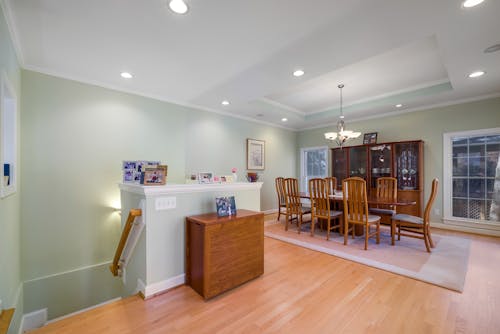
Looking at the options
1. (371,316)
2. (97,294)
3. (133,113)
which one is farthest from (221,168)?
(371,316)

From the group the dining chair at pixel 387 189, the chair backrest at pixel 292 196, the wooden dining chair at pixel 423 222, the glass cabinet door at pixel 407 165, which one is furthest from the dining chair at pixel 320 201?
the glass cabinet door at pixel 407 165

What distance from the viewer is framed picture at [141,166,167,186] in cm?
213

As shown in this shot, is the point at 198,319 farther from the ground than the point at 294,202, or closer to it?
closer to it

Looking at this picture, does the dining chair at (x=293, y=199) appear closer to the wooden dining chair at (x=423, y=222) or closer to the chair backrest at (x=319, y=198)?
the chair backrest at (x=319, y=198)

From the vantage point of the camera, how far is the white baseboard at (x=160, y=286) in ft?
6.79

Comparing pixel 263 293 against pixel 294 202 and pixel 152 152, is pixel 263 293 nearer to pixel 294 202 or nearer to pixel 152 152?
pixel 294 202

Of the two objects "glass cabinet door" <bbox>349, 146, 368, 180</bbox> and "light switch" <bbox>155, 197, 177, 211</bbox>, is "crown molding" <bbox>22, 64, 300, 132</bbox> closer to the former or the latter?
"light switch" <bbox>155, 197, 177, 211</bbox>

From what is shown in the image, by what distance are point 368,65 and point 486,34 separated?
1235mm

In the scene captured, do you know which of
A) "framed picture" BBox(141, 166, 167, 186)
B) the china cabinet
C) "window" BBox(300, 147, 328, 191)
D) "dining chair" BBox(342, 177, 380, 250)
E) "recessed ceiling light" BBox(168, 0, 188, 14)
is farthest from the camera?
"window" BBox(300, 147, 328, 191)

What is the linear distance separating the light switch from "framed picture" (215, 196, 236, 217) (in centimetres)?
43

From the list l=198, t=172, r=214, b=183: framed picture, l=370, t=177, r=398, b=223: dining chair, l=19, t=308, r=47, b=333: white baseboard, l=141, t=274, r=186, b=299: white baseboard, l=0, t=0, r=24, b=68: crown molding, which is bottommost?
l=19, t=308, r=47, b=333: white baseboard

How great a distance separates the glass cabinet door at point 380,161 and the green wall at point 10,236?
5834 mm

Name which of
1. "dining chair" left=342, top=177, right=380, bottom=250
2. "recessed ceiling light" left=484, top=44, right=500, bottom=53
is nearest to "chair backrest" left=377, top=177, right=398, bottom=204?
"dining chair" left=342, top=177, right=380, bottom=250

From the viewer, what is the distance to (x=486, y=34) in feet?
7.03
